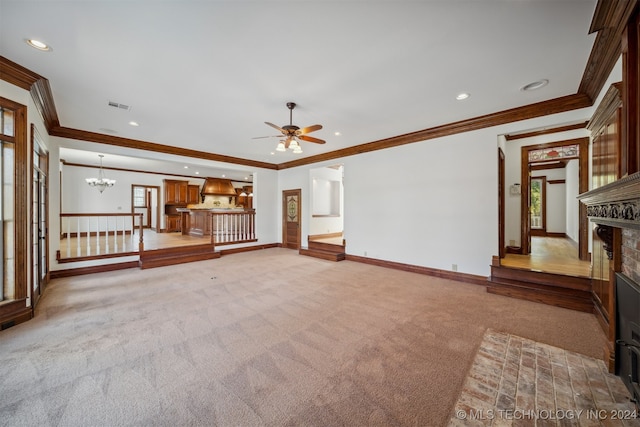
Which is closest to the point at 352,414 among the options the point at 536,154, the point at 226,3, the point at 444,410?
the point at 444,410

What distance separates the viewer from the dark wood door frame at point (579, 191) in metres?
4.23

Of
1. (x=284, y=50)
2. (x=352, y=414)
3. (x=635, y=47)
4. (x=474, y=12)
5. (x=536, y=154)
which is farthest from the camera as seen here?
(x=536, y=154)

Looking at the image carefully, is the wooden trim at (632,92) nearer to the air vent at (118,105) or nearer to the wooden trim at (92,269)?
the air vent at (118,105)

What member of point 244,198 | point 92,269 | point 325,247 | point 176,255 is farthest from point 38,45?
point 244,198

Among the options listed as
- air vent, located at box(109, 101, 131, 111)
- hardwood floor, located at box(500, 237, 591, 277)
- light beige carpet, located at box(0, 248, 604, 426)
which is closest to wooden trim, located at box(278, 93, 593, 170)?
hardwood floor, located at box(500, 237, 591, 277)

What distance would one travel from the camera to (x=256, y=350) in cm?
228

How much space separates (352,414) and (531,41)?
3506 millimetres

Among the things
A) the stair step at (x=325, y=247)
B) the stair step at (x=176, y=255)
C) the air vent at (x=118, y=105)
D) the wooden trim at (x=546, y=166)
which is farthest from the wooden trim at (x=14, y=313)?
the wooden trim at (x=546, y=166)

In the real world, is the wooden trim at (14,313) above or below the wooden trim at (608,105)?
below

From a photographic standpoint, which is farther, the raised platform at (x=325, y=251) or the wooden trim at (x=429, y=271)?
the raised platform at (x=325, y=251)

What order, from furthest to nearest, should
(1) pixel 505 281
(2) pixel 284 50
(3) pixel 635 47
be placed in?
(1) pixel 505 281 < (2) pixel 284 50 < (3) pixel 635 47

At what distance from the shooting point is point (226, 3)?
1885mm

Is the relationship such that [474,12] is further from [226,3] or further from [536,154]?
[536,154]

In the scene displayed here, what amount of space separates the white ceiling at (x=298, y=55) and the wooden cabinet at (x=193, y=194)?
302 inches
